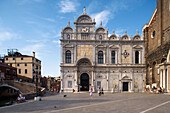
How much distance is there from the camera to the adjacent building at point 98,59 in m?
37.2

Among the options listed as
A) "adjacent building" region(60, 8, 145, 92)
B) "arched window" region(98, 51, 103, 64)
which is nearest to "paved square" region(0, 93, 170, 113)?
"adjacent building" region(60, 8, 145, 92)

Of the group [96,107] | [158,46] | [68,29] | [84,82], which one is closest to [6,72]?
[68,29]

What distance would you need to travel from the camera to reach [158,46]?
31.7 metres

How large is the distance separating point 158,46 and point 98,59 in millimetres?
12148

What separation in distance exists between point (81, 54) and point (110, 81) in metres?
8.21

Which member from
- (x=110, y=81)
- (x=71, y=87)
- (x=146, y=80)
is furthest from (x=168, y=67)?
(x=71, y=87)

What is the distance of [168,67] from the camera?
1049 inches

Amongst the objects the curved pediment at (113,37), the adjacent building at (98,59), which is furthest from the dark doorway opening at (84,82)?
the curved pediment at (113,37)

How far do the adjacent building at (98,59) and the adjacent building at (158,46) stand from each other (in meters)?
1.85

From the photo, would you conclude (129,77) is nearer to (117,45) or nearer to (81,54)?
(117,45)

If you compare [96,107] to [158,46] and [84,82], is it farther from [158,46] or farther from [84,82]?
[84,82]

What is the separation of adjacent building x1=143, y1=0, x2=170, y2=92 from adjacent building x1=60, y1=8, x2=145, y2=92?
185 cm

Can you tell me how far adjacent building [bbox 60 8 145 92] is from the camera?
3722 cm

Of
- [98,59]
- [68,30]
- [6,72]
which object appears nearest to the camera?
[98,59]
